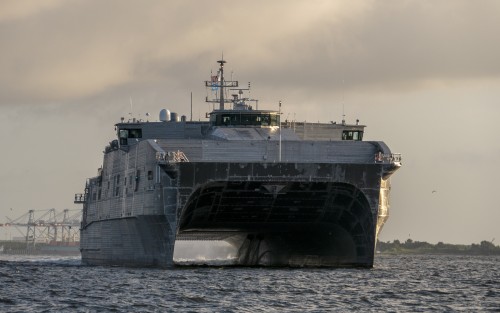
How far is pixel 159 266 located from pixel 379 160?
14694 millimetres

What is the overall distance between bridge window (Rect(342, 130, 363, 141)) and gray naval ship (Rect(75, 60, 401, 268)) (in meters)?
0.07

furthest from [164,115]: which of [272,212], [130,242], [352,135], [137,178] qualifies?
[272,212]

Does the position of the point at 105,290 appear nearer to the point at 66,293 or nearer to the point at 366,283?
the point at 66,293

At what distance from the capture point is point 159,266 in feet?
246

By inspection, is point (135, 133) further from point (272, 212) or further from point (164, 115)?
point (272, 212)

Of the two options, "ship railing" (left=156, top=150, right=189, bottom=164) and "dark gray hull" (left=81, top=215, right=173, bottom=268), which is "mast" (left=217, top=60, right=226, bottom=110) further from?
"ship railing" (left=156, top=150, right=189, bottom=164)

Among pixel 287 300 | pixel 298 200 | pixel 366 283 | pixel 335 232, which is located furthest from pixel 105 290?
pixel 335 232

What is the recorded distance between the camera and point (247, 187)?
71938mm

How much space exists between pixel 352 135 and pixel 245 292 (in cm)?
3096

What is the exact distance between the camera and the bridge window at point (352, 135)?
281ft

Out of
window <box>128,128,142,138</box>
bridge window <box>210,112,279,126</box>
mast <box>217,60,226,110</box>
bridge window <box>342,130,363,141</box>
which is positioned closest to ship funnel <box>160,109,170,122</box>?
window <box>128,128,142,138</box>

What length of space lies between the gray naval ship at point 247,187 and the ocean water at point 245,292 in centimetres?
371

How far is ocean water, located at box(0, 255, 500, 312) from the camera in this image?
5016 cm

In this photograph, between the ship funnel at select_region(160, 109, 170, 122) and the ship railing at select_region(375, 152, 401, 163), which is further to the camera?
the ship funnel at select_region(160, 109, 170, 122)
